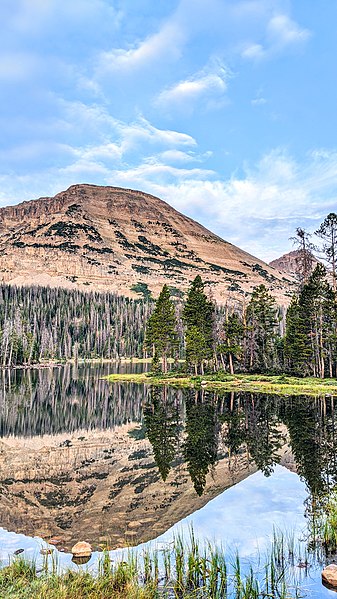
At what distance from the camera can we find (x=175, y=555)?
1202 cm

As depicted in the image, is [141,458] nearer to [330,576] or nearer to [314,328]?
[330,576]

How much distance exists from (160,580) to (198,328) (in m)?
60.0

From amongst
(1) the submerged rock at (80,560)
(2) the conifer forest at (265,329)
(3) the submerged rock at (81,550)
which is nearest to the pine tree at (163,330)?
(2) the conifer forest at (265,329)

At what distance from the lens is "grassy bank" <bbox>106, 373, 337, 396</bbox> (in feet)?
171

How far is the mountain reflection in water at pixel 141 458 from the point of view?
1641 cm

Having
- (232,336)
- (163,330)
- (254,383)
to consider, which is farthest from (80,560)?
(163,330)

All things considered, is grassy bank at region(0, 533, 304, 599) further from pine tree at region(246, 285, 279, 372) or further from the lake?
pine tree at region(246, 285, 279, 372)

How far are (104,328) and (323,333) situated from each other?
463ft

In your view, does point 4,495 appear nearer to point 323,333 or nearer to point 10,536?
point 10,536

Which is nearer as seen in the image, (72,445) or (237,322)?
(72,445)

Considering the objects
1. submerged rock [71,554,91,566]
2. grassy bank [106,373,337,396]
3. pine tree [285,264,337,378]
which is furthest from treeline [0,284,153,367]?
submerged rock [71,554,91,566]

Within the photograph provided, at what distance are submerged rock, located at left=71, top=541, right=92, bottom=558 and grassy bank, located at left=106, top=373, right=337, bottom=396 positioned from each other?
137 ft

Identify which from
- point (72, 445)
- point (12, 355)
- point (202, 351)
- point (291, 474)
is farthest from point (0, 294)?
point (291, 474)

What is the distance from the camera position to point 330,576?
10305 mm
